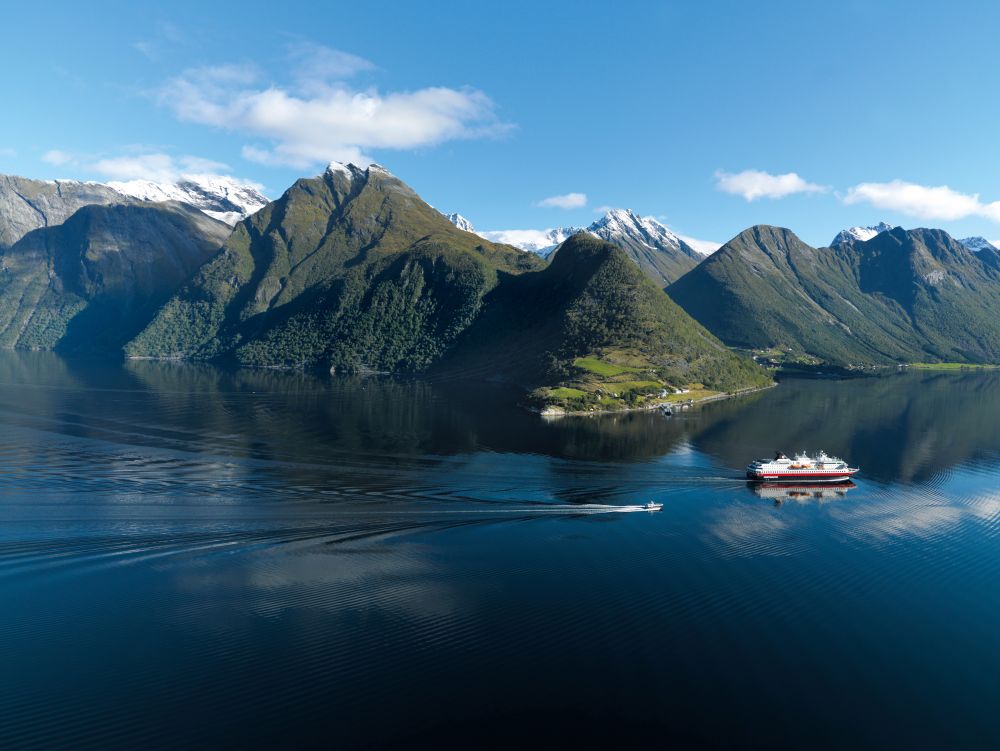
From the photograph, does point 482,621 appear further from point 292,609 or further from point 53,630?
point 53,630

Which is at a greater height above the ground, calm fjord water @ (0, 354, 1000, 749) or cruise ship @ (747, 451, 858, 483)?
cruise ship @ (747, 451, 858, 483)

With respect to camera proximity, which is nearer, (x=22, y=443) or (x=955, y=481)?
(x=955, y=481)

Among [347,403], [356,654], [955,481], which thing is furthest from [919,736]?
[347,403]

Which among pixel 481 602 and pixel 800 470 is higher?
pixel 800 470

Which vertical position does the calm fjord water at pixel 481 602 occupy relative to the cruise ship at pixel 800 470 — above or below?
below

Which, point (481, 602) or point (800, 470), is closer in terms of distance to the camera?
point (481, 602)
